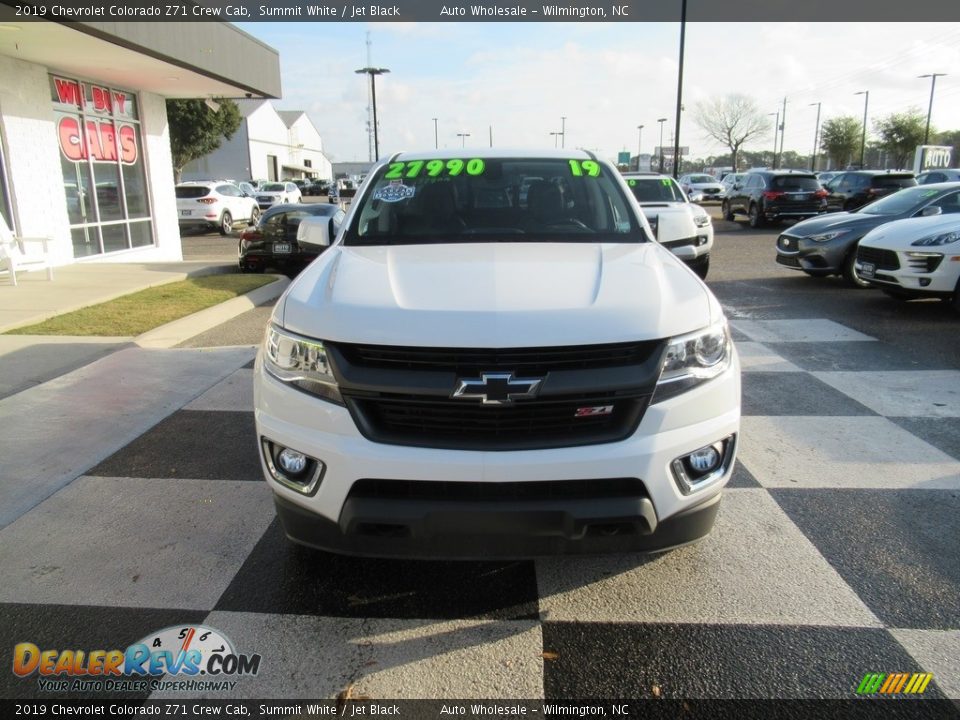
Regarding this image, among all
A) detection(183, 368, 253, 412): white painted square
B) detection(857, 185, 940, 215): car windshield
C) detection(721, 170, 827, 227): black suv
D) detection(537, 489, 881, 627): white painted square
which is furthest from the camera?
detection(721, 170, 827, 227): black suv

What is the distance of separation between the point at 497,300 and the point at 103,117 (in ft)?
47.9

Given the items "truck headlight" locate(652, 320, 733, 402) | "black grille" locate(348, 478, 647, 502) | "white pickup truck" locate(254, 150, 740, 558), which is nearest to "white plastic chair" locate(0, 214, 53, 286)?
"white pickup truck" locate(254, 150, 740, 558)

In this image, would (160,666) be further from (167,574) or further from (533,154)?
(533,154)

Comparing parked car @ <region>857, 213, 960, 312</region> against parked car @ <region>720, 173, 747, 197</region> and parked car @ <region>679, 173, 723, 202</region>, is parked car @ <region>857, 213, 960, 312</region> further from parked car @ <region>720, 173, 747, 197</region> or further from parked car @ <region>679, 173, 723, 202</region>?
parked car @ <region>679, 173, 723, 202</region>

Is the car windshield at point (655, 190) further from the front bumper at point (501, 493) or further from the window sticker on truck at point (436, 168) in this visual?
the front bumper at point (501, 493)

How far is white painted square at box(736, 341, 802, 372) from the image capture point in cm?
625

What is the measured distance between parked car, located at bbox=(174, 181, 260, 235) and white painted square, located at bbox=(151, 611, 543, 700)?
21.8 m

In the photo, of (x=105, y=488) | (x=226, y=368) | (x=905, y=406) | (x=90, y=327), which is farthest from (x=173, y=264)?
(x=905, y=406)

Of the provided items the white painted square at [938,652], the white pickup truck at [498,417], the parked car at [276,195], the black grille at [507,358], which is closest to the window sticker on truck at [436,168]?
the white pickup truck at [498,417]

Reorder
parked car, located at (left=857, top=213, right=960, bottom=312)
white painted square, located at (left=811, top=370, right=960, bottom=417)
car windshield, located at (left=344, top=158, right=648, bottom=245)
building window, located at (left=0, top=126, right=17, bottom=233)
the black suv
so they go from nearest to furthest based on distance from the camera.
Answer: car windshield, located at (left=344, top=158, right=648, bottom=245) < white painted square, located at (left=811, top=370, right=960, bottom=417) < parked car, located at (left=857, top=213, right=960, bottom=312) < building window, located at (left=0, top=126, right=17, bottom=233) < the black suv

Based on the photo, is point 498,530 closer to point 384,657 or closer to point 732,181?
point 384,657

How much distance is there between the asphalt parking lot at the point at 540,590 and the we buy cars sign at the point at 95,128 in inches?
434

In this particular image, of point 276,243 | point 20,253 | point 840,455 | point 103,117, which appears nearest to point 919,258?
point 840,455

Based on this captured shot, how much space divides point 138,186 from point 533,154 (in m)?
13.8
